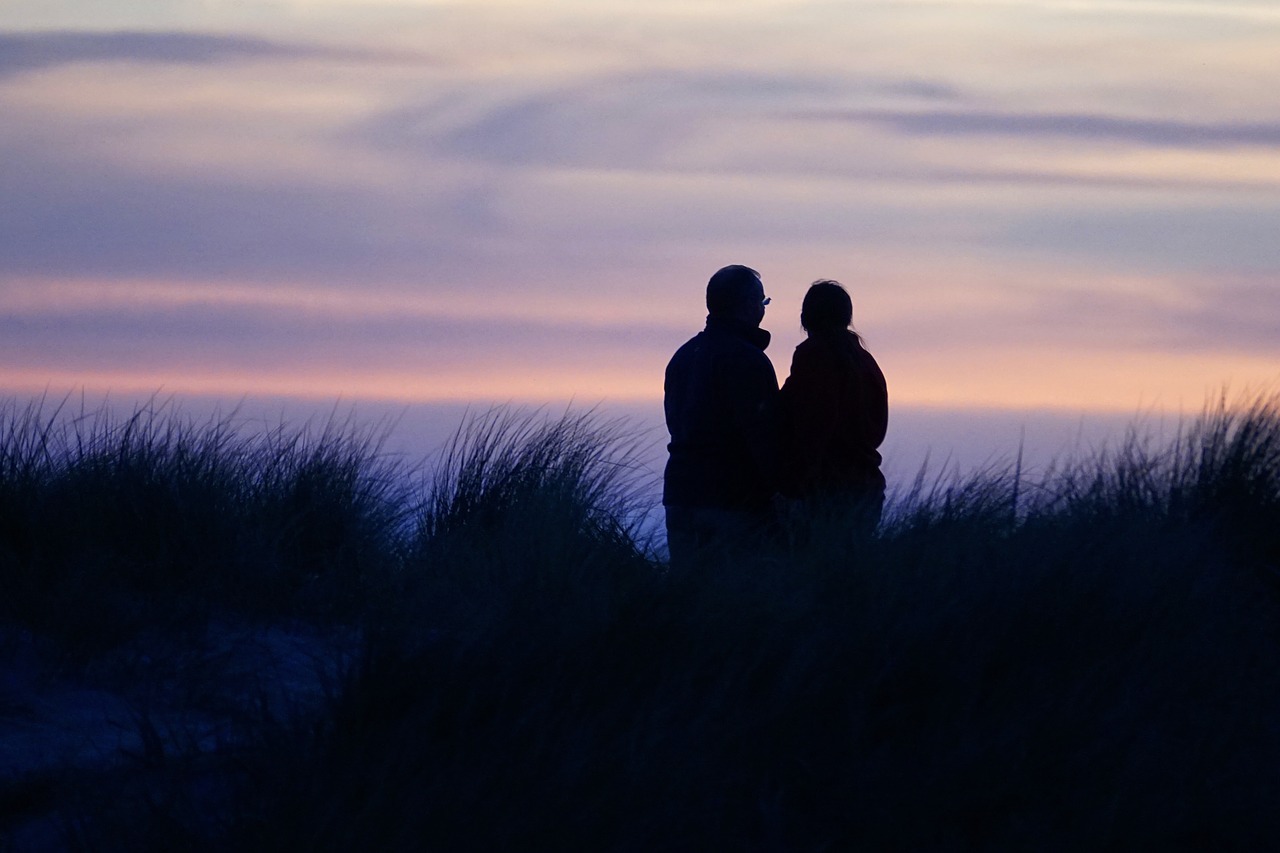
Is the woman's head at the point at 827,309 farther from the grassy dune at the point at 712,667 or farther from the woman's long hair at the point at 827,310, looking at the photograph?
the grassy dune at the point at 712,667

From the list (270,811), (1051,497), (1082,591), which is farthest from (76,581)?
(1051,497)

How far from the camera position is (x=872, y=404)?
19.4 feet

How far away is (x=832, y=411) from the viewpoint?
227 inches

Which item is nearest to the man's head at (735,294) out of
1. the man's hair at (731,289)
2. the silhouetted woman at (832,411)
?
the man's hair at (731,289)

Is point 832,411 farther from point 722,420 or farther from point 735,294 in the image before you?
point 735,294

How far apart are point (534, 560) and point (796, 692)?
1.26 metres

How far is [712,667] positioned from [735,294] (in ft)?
7.70

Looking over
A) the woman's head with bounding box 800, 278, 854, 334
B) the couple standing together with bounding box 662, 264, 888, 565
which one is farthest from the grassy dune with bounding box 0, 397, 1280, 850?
the woman's head with bounding box 800, 278, 854, 334

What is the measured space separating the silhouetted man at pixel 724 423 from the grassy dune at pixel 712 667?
253mm

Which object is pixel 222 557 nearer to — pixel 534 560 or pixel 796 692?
pixel 534 560

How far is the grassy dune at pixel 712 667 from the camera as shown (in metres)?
3.41

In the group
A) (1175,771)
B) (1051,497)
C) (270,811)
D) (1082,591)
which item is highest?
(1051,497)

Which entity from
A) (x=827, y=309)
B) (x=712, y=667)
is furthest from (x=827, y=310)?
(x=712, y=667)

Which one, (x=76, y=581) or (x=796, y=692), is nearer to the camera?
(x=796, y=692)
